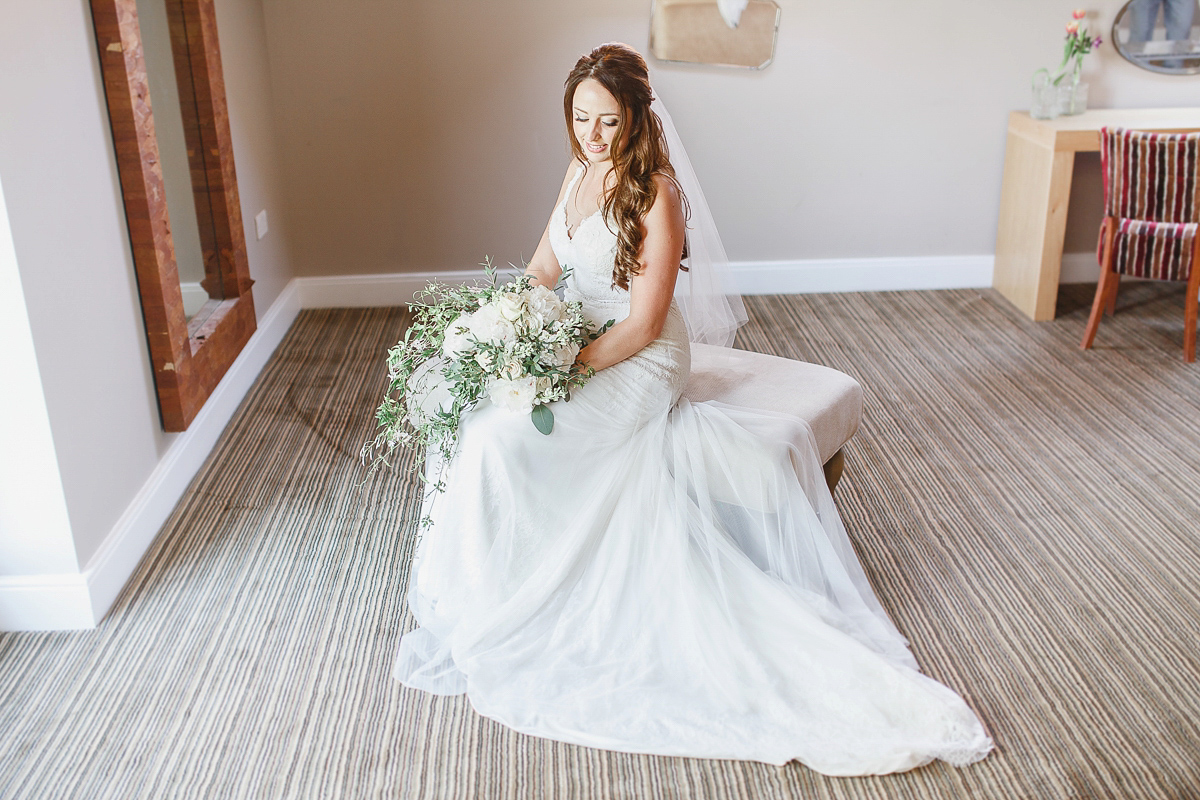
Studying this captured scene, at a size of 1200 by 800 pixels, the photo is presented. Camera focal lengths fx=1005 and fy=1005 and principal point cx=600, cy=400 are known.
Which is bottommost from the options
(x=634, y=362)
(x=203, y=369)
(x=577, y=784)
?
(x=577, y=784)

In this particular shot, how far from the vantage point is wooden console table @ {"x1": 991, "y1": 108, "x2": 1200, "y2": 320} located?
4.18 meters

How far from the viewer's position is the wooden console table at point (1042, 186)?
13.7 ft

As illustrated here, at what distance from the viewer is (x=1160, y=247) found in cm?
389

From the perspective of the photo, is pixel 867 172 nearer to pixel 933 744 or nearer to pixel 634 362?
pixel 634 362

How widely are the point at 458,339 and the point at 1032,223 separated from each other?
3.12 m

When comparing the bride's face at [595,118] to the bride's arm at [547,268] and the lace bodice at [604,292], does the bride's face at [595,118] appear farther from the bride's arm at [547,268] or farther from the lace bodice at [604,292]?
the bride's arm at [547,268]

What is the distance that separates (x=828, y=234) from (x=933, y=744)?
128 inches

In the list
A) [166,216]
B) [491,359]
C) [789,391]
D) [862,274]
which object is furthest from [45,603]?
[862,274]

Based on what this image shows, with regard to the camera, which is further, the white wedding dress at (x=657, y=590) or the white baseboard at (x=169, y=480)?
the white baseboard at (x=169, y=480)

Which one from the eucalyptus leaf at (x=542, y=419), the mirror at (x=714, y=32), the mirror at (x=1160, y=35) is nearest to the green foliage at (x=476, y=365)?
the eucalyptus leaf at (x=542, y=419)

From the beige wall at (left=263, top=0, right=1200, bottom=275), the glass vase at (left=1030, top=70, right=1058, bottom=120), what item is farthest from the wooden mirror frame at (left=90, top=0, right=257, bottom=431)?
the glass vase at (left=1030, top=70, right=1058, bottom=120)

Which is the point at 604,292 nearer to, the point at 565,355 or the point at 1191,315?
the point at 565,355

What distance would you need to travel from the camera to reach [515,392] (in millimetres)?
2266

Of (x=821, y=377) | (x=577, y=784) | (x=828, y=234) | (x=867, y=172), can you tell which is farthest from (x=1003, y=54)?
(x=577, y=784)
